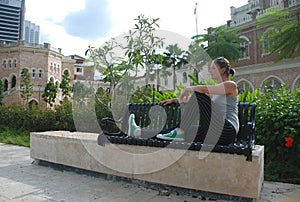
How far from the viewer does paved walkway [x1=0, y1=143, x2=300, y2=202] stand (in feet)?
7.73

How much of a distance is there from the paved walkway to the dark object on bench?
502 mm

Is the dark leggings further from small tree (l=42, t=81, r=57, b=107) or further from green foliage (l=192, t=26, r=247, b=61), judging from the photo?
small tree (l=42, t=81, r=57, b=107)

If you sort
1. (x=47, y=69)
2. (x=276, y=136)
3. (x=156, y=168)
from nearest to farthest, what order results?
1. (x=156, y=168)
2. (x=276, y=136)
3. (x=47, y=69)

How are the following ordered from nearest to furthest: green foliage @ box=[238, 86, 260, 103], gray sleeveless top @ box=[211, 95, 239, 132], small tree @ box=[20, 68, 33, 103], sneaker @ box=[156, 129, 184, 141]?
gray sleeveless top @ box=[211, 95, 239, 132] < sneaker @ box=[156, 129, 184, 141] < green foliage @ box=[238, 86, 260, 103] < small tree @ box=[20, 68, 33, 103]

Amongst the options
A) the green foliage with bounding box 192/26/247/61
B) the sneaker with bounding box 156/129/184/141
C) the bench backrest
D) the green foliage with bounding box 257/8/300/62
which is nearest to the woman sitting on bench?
the sneaker with bounding box 156/129/184/141

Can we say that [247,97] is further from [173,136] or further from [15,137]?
[15,137]

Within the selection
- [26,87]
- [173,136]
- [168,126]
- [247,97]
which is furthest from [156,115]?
[26,87]

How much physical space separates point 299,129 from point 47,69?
3538cm

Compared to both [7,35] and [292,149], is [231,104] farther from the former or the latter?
[7,35]

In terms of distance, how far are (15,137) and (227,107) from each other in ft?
25.2

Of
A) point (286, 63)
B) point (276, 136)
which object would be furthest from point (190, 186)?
point (286, 63)

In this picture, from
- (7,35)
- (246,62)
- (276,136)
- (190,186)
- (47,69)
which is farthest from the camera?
(7,35)

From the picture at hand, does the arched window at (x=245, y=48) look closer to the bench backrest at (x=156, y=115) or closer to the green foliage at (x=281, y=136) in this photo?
the green foliage at (x=281, y=136)

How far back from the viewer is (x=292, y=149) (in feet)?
11.0
